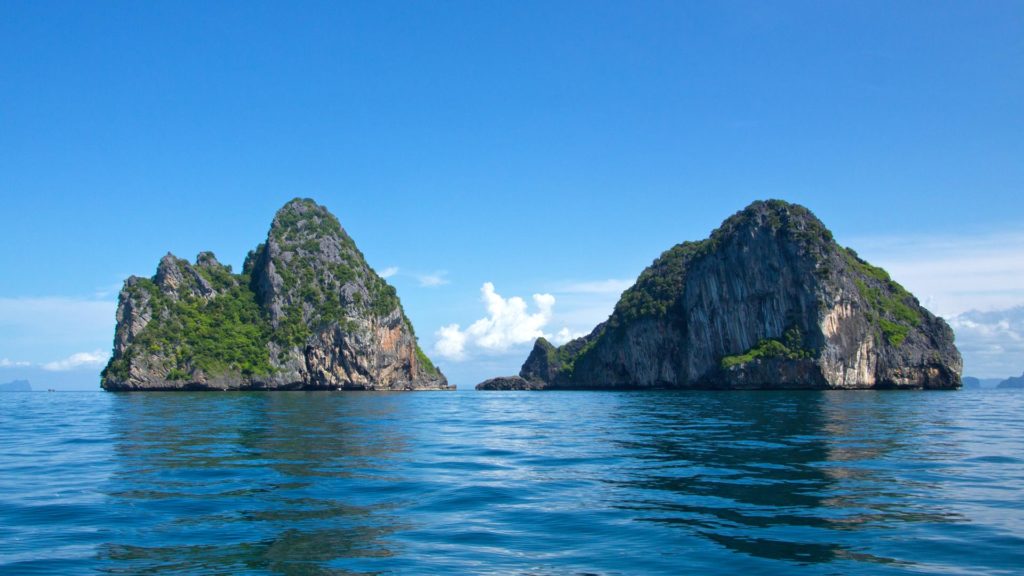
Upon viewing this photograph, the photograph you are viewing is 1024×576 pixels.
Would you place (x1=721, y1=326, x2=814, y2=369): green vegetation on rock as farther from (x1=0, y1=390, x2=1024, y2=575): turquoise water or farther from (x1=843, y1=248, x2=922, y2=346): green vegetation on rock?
(x1=0, y1=390, x2=1024, y2=575): turquoise water

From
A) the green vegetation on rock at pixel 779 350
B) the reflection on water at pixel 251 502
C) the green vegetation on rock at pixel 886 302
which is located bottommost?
the reflection on water at pixel 251 502

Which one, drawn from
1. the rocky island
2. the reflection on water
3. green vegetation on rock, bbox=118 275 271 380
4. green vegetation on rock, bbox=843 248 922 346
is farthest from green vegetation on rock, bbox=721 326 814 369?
the reflection on water

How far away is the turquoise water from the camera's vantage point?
36.9 feet

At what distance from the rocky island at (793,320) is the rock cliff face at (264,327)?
78.7 metres

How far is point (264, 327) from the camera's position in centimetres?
17800

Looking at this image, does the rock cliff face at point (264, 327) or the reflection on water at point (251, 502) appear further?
the rock cliff face at point (264, 327)

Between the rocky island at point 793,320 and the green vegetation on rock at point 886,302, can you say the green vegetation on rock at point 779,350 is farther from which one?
the green vegetation on rock at point 886,302

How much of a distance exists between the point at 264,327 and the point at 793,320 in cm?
12990

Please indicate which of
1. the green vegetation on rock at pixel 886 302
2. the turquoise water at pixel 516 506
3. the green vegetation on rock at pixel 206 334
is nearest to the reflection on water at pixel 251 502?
the turquoise water at pixel 516 506

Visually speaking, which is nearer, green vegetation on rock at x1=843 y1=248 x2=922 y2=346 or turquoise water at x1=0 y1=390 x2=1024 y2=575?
turquoise water at x1=0 y1=390 x2=1024 y2=575

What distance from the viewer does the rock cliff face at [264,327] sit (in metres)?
149

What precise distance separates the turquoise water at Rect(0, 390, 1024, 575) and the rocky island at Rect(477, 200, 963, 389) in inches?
4362

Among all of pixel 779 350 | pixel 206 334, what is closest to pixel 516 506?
pixel 779 350

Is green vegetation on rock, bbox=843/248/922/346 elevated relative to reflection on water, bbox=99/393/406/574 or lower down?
elevated
